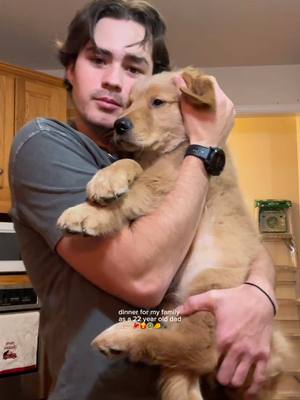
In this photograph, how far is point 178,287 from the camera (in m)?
1.13

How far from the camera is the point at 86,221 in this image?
946 millimetres

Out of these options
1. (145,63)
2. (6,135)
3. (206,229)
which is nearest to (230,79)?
(6,135)

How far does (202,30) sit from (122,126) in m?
2.16

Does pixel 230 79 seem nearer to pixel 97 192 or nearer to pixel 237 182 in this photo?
pixel 237 182

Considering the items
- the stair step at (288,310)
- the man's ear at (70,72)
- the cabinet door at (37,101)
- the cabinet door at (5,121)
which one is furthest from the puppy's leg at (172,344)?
the stair step at (288,310)

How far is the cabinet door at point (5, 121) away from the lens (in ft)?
10.5

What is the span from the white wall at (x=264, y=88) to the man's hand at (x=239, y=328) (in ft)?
9.26

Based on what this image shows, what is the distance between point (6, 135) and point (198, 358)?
2.53 metres

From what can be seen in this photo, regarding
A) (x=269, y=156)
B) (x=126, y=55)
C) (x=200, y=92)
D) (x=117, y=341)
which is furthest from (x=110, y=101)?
(x=269, y=156)

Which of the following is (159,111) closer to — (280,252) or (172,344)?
(172,344)

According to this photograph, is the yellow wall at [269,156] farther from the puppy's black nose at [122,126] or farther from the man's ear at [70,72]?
the puppy's black nose at [122,126]

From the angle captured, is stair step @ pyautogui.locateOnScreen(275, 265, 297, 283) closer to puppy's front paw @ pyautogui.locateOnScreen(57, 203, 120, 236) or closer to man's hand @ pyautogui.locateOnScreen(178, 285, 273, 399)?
man's hand @ pyautogui.locateOnScreen(178, 285, 273, 399)

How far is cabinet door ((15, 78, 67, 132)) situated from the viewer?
10.8ft

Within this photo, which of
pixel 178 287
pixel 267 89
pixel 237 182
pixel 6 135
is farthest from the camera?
pixel 267 89
